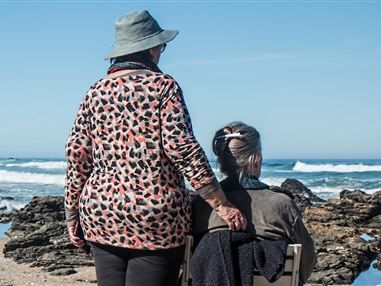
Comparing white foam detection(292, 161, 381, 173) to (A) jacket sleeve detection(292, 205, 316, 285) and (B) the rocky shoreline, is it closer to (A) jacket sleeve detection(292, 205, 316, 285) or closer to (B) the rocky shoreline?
(B) the rocky shoreline

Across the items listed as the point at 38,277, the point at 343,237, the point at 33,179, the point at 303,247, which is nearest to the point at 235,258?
the point at 303,247

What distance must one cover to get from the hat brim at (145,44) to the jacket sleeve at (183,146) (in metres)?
0.32

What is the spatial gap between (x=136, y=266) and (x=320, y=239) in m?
7.14

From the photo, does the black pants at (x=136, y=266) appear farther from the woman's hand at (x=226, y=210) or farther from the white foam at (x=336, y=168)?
the white foam at (x=336, y=168)

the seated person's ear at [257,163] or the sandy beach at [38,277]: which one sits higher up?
the seated person's ear at [257,163]

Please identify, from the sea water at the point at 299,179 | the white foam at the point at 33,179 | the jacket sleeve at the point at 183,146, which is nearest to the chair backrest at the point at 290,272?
the jacket sleeve at the point at 183,146

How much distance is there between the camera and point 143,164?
10.2 feet

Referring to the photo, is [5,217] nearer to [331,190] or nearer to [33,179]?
[331,190]

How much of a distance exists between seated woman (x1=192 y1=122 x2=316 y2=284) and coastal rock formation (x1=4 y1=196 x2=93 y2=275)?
6155mm

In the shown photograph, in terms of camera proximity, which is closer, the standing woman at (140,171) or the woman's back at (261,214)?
the standing woman at (140,171)

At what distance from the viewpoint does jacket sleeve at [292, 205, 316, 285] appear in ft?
10.8

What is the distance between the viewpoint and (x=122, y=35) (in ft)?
11.1

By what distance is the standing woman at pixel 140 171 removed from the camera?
3082mm

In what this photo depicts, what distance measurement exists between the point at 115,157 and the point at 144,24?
2.28ft
